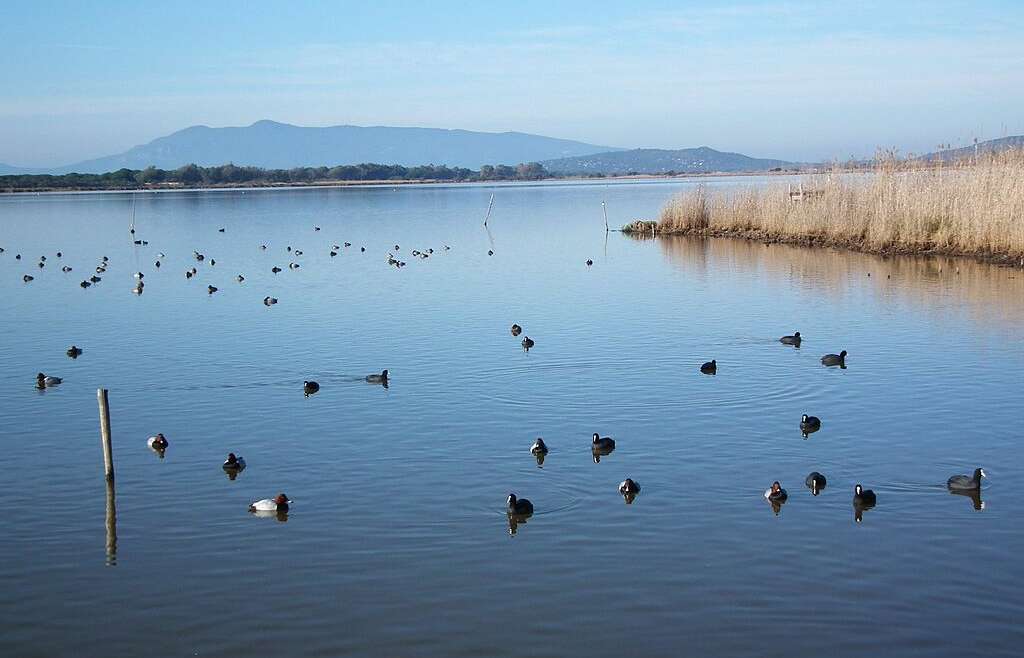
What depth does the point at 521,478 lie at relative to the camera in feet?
42.2

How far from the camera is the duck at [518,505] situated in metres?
11.5

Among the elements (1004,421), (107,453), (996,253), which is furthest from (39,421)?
(996,253)

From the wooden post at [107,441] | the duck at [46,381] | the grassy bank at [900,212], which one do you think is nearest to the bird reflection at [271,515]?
the wooden post at [107,441]

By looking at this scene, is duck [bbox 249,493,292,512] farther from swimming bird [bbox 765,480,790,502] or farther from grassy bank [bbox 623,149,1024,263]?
grassy bank [bbox 623,149,1024,263]

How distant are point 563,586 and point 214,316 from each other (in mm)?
19160

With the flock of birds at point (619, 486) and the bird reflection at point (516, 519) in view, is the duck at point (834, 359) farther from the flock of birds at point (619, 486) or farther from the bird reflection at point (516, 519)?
the bird reflection at point (516, 519)

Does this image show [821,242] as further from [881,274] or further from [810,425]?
[810,425]

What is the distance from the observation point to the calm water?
9117mm

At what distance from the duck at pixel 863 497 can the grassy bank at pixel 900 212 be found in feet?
72.7

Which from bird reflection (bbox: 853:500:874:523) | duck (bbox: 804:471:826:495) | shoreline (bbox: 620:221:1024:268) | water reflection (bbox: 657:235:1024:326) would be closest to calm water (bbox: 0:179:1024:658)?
bird reflection (bbox: 853:500:874:523)

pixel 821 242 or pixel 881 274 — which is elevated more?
pixel 821 242

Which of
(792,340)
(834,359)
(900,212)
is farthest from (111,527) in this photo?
(900,212)

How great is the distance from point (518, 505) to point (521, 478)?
1356 mm

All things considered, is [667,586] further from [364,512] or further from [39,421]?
[39,421]
